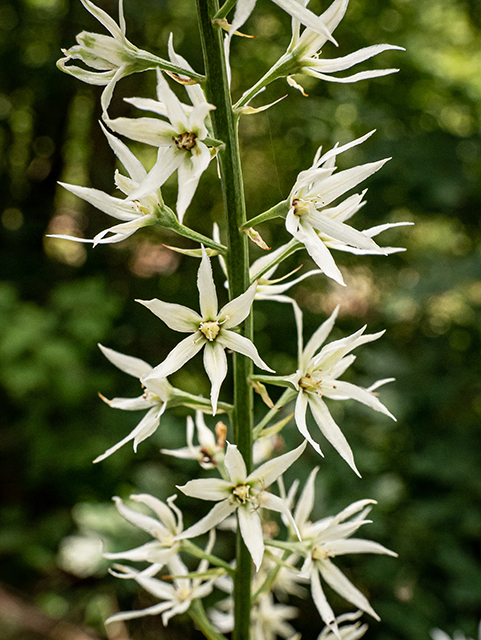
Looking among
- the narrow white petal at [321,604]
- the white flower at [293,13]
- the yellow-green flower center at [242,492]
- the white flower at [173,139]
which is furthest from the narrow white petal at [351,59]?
the narrow white petal at [321,604]

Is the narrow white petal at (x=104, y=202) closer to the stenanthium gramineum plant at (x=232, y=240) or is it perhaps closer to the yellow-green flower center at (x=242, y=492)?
the stenanthium gramineum plant at (x=232, y=240)

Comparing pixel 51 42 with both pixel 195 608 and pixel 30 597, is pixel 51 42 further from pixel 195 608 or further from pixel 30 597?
pixel 195 608

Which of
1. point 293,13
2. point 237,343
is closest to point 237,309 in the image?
point 237,343

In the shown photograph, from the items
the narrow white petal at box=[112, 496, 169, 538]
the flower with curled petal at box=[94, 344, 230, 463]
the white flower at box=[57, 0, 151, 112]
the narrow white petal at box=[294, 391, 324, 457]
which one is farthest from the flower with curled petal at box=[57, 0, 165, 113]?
the narrow white petal at box=[112, 496, 169, 538]

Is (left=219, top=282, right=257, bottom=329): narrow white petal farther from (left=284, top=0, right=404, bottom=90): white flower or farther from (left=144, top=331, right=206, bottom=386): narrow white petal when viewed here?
(left=284, top=0, right=404, bottom=90): white flower

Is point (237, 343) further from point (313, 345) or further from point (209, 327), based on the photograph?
point (313, 345)

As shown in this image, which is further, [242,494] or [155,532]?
[155,532]
